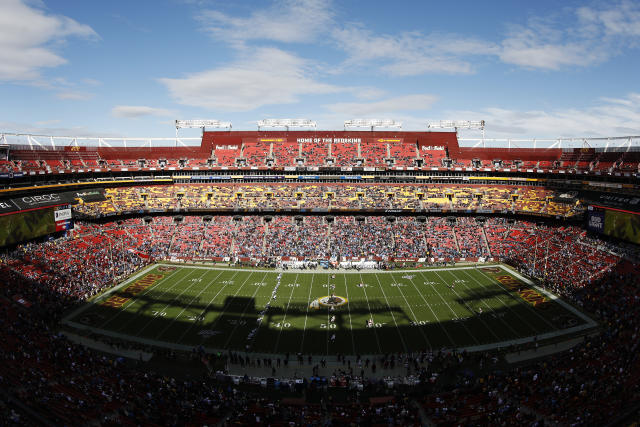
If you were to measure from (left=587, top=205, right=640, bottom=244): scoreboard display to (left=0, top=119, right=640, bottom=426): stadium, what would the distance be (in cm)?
22

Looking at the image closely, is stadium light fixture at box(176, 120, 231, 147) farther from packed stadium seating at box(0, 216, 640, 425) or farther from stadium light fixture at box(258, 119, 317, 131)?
packed stadium seating at box(0, 216, 640, 425)

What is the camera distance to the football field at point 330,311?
30172mm

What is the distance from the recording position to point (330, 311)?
35188 mm

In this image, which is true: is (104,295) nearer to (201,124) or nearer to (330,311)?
(330,311)

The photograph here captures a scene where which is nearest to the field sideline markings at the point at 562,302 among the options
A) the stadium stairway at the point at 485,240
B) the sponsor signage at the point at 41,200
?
the stadium stairway at the point at 485,240

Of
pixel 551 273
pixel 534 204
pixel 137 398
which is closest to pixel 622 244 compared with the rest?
pixel 551 273

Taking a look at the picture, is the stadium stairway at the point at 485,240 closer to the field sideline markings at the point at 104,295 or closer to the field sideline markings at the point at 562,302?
Result: the field sideline markings at the point at 562,302

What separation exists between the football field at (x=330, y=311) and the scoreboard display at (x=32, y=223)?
40.2ft

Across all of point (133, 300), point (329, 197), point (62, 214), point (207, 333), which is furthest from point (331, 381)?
point (62, 214)

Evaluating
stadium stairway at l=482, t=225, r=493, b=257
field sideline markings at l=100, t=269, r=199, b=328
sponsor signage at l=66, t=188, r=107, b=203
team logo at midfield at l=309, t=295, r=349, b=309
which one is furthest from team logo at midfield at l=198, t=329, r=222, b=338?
stadium stairway at l=482, t=225, r=493, b=257

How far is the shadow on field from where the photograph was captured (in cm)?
2967

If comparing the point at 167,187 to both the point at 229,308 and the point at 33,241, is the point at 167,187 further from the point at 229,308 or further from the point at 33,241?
the point at 229,308

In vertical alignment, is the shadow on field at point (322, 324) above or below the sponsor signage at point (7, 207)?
below

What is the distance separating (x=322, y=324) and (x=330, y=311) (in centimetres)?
252
